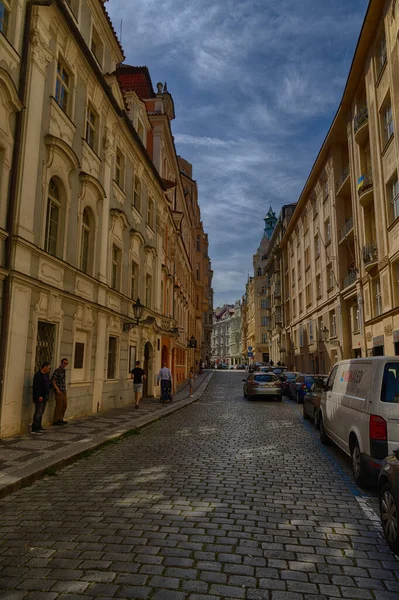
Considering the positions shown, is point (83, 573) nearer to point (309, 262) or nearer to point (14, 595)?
point (14, 595)

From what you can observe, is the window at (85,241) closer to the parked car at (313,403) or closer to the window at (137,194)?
the window at (137,194)

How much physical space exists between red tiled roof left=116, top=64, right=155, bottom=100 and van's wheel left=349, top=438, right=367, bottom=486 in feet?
74.3

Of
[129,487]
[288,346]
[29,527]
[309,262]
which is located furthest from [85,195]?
[288,346]

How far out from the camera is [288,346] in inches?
2025

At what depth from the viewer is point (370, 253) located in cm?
2106

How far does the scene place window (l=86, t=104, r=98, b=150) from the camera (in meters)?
14.3

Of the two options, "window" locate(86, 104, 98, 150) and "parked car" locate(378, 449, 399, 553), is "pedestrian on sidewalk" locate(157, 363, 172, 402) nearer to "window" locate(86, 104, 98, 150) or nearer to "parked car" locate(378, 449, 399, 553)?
"window" locate(86, 104, 98, 150)

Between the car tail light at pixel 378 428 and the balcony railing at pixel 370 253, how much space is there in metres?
16.6

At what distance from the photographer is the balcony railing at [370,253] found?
2080 cm

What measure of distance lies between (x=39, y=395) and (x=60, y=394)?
1452mm

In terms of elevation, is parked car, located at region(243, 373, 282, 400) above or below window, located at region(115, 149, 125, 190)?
below

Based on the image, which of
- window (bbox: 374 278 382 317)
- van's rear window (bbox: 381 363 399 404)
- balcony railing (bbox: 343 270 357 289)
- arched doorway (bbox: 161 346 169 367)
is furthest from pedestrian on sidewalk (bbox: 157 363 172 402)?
van's rear window (bbox: 381 363 399 404)

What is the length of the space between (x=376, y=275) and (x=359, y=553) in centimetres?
1915

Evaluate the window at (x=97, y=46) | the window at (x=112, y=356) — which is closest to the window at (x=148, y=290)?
the window at (x=112, y=356)
